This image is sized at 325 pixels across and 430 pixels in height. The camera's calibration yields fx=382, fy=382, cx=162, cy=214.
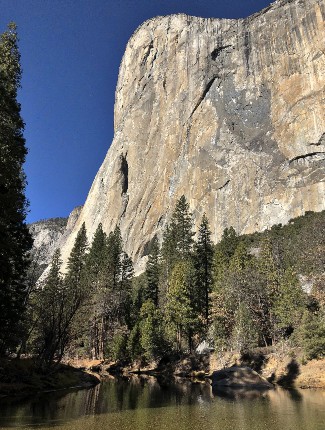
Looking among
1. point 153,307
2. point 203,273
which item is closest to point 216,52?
point 203,273

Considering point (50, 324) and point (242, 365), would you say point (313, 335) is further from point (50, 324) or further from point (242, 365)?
point (50, 324)

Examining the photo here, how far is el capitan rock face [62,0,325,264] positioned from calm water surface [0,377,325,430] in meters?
57.8

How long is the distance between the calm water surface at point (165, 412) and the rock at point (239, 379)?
5.75 metres

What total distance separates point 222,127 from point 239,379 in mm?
73620

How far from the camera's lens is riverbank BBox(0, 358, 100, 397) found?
2322 centimetres

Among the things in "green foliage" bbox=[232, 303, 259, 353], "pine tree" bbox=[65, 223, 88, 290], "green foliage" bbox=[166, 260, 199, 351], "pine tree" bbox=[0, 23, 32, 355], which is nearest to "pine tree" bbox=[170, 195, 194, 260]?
"green foliage" bbox=[166, 260, 199, 351]

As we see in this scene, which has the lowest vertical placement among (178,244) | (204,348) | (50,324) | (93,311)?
(204,348)

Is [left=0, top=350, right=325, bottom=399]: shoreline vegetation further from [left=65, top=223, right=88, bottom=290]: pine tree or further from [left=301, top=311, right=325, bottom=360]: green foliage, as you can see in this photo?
[left=65, top=223, right=88, bottom=290]: pine tree

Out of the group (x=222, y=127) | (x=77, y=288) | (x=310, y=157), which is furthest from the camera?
(x=222, y=127)

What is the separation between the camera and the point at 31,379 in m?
25.8

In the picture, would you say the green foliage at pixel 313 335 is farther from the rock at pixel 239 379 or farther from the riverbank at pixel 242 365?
the rock at pixel 239 379

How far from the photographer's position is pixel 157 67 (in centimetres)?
12631

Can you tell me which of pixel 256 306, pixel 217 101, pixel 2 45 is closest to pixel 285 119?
pixel 217 101

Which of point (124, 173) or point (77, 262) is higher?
point (124, 173)
